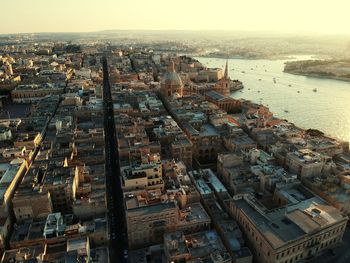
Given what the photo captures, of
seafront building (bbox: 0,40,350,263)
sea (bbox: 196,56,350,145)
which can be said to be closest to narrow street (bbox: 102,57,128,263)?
seafront building (bbox: 0,40,350,263)

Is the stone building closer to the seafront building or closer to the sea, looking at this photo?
the seafront building

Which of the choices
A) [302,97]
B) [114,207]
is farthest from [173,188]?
[302,97]

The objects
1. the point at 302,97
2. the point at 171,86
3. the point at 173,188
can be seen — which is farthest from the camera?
the point at 302,97

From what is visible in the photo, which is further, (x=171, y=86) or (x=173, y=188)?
(x=171, y=86)

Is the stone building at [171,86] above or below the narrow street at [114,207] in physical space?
above

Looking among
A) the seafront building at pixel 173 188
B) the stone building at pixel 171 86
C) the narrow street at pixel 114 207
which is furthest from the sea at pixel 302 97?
the narrow street at pixel 114 207

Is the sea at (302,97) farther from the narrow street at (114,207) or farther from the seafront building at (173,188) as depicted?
the narrow street at (114,207)

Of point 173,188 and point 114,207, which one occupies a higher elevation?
point 173,188

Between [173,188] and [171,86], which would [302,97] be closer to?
[171,86]

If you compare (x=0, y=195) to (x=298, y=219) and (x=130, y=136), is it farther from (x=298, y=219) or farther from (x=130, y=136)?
(x=298, y=219)
